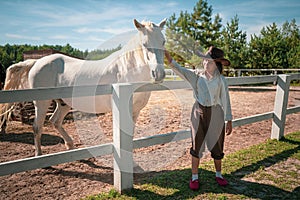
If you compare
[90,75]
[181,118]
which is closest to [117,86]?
[90,75]

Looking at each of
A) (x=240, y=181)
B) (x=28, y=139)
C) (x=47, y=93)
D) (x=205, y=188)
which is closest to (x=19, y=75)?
(x=28, y=139)

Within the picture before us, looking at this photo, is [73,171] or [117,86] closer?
[117,86]

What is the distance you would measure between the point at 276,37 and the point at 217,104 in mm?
22963

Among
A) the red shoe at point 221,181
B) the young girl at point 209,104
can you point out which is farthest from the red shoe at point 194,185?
the red shoe at point 221,181

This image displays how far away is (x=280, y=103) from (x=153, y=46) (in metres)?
3.06

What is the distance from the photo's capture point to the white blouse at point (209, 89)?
7.84 feet

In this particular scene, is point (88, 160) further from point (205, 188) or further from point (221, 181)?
point (221, 181)

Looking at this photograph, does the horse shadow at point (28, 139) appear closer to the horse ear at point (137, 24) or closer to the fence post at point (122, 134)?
the fence post at point (122, 134)

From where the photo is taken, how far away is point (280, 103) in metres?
4.21

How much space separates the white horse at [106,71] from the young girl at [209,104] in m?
0.23

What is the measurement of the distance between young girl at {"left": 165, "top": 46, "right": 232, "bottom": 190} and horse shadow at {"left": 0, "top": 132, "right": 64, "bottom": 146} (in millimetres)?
2975

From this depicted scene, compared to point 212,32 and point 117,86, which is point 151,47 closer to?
point 117,86

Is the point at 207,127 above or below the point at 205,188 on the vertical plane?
above

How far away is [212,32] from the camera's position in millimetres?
18219
